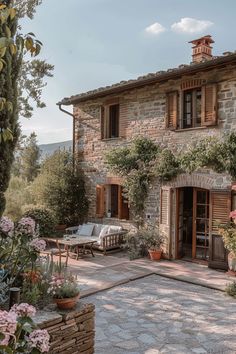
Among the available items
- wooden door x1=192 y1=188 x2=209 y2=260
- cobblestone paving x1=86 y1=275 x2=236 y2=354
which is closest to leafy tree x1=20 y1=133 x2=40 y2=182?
wooden door x1=192 y1=188 x2=209 y2=260

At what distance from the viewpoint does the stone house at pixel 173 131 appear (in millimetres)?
8922

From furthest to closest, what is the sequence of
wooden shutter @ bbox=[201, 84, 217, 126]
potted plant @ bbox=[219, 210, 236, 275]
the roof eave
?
1. wooden shutter @ bbox=[201, 84, 217, 126]
2. the roof eave
3. potted plant @ bbox=[219, 210, 236, 275]

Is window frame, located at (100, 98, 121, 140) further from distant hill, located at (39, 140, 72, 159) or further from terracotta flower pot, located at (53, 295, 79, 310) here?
terracotta flower pot, located at (53, 295, 79, 310)

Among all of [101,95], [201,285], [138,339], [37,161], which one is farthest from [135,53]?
[37,161]

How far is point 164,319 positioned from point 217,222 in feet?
12.1

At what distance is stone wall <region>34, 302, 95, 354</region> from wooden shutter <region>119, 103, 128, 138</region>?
780cm

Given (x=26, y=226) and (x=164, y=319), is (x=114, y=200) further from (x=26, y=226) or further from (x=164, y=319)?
(x=26, y=226)

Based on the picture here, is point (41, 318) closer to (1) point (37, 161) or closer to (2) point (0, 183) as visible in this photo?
(2) point (0, 183)

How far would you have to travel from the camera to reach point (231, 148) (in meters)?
8.48

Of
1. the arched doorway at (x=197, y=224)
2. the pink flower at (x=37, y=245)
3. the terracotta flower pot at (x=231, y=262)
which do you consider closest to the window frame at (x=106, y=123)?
the arched doorway at (x=197, y=224)

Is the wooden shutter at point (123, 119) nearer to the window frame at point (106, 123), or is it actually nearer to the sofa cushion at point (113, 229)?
the window frame at point (106, 123)

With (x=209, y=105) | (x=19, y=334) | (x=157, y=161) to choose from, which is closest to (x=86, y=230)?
(x=157, y=161)

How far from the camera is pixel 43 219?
1178 cm

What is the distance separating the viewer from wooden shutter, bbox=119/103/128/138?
11.5 metres
